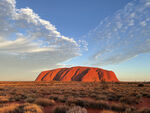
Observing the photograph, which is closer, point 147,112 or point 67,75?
point 147,112

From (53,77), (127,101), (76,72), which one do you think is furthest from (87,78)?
(127,101)

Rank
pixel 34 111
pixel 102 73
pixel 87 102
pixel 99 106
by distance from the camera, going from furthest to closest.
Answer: pixel 102 73 < pixel 87 102 < pixel 99 106 < pixel 34 111

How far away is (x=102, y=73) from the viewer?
93750mm

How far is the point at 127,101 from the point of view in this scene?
943 cm

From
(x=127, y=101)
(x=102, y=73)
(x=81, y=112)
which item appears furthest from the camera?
(x=102, y=73)

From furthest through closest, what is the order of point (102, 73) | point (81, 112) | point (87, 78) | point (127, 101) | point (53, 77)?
point (53, 77)
point (102, 73)
point (87, 78)
point (127, 101)
point (81, 112)

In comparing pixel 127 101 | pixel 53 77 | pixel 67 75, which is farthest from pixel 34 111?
pixel 53 77

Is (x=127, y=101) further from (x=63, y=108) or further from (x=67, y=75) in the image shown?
(x=67, y=75)

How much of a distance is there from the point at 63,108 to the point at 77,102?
8.48 feet

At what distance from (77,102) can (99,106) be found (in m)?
1.69

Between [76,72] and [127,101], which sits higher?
[76,72]

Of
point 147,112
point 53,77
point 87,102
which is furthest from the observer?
point 53,77

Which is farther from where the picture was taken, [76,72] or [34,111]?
[76,72]

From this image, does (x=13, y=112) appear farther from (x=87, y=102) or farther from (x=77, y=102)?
(x=87, y=102)
